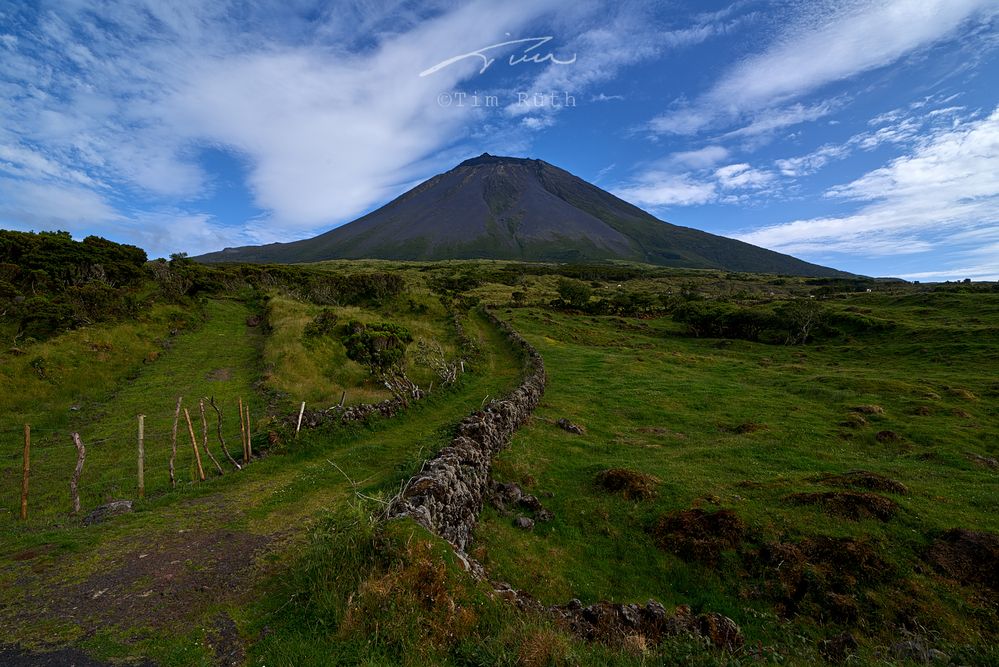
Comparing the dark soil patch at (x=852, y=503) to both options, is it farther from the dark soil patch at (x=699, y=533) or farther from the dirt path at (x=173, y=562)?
the dirt path at (x=173, y=562)

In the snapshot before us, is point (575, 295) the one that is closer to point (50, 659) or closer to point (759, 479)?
point (759, 479)

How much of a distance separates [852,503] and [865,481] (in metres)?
2.57

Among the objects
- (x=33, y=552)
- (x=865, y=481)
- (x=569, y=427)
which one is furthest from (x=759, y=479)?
(x=33, y=552)

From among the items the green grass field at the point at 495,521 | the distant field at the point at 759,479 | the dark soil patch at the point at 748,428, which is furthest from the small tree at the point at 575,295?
the dark soil patch at the point at 748,428

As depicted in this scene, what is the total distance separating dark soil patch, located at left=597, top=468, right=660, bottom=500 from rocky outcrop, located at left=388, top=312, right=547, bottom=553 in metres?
4.00

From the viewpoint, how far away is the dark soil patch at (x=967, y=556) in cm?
936

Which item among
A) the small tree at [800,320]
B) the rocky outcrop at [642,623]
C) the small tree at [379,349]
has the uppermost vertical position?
the small tree at [800,320]

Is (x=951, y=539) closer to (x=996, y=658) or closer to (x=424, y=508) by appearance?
(x=996, y=658)

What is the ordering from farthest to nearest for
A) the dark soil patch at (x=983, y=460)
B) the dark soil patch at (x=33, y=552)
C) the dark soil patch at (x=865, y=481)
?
the dark soil patch at (x=983, y=460) → the dark soil patch at (x=865, y=481) → the dark soil patch at (x=33, y=552)

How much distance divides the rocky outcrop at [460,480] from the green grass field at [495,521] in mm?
591

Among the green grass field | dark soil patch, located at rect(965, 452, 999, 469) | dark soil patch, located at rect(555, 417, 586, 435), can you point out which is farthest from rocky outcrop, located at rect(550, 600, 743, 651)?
dark soil patch, located at rect(965, 452, 999, 469)

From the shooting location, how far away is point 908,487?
43.9 ft

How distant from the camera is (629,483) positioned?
13.9 metres

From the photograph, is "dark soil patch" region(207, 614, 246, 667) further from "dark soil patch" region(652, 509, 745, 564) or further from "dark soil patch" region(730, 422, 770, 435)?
"dark soil patch" region(730, 422, 770, 435)
